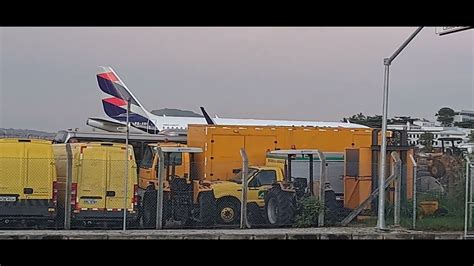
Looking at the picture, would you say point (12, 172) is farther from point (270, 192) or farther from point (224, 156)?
point (224, 156)

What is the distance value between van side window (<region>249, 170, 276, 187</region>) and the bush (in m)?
0.86

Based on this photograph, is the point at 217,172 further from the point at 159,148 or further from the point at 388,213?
the point at 388,213

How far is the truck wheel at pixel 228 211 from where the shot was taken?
16.5 metres

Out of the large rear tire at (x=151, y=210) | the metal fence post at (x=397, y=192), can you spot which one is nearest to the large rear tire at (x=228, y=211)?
the large rear tire at (x=151, y=210)

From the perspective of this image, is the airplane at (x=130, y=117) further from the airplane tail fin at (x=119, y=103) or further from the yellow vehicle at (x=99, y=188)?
the yellow vehicle at (x=99, y=188)

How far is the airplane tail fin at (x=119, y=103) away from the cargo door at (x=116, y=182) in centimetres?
1838

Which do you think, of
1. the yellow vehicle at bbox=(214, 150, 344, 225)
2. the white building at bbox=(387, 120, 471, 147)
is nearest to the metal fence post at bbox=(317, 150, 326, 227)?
the yellow vehicle at bbox=(214, 150, 344, 225)

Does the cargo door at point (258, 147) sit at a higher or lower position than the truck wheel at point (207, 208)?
higher

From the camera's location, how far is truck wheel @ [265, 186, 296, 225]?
53.9 feet

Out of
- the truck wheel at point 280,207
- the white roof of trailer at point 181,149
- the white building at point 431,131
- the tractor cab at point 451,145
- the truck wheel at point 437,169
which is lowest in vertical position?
the truck wheel at point 280,207

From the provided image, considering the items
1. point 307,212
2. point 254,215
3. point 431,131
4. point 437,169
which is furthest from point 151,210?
point 431,131

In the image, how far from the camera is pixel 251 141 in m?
19.7

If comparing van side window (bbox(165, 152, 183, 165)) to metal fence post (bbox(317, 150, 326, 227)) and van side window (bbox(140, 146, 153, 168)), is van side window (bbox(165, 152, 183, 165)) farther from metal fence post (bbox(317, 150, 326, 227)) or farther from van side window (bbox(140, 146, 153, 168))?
metal fence post (bbox(317, 150, 326, 227))
